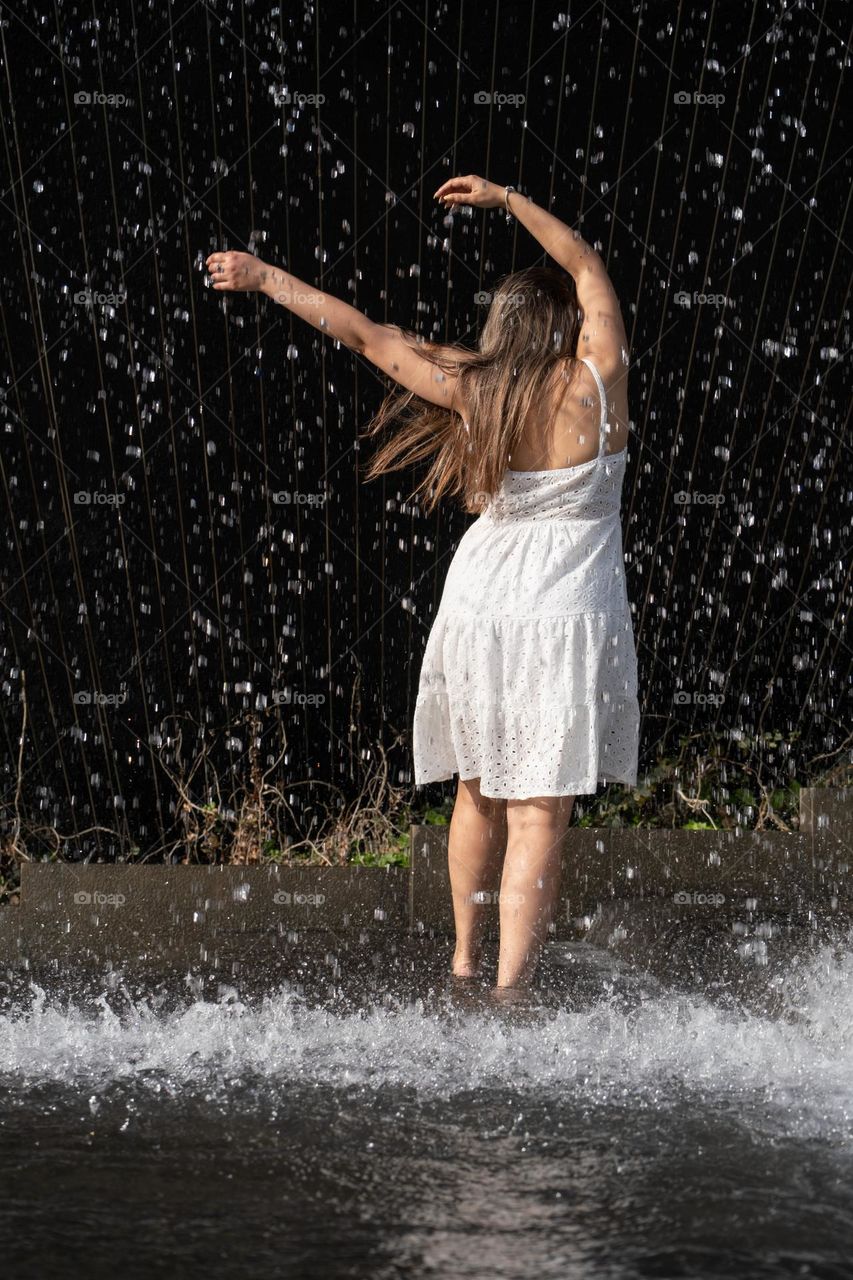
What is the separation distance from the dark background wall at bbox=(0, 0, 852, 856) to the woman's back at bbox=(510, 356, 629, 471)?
8.31 feet

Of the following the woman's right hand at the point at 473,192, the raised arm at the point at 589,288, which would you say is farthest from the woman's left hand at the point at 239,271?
the raised arm at the point at 589,288

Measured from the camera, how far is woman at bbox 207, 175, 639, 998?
319cm

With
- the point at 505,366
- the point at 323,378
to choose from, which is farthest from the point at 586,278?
the point at 323,378

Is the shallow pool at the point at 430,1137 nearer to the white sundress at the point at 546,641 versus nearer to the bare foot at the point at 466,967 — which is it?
the bare foot at the point at 466,967

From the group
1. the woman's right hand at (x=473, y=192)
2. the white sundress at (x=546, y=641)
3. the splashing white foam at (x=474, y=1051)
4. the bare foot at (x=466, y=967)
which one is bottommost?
the bare foot at (x=466, y=967)

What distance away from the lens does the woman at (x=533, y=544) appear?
3.19 meters

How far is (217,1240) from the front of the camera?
1732mm

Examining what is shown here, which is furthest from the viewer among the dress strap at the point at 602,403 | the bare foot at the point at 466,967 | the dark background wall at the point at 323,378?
the dark background wall at the point at 323,378

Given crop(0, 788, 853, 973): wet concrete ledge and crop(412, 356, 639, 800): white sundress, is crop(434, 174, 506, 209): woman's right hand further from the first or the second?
crop(0, 788, 853, 973): wet concrete ledge

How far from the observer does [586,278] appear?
130 inches

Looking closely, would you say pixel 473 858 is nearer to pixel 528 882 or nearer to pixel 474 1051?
pixel 528 882

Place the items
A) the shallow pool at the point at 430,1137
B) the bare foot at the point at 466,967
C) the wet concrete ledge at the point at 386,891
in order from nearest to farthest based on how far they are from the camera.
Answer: the shallow pool at the point at 430,1137
the bare foot at the point at 466,967
the wet concrete ledge at the point at 386,891

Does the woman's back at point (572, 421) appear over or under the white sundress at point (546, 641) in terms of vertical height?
over

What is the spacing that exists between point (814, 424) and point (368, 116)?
7.34ft
